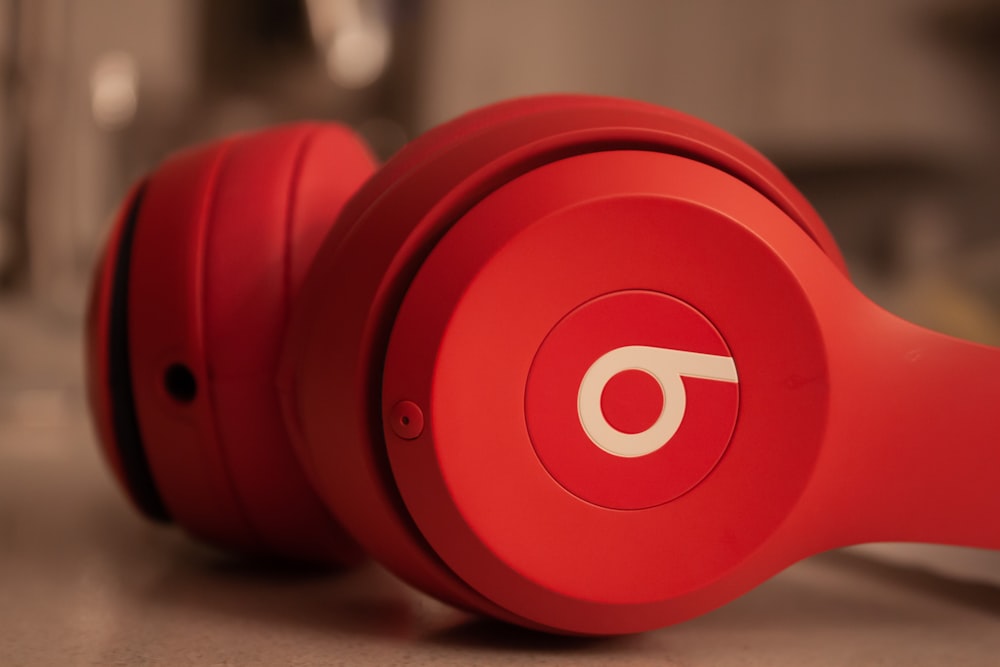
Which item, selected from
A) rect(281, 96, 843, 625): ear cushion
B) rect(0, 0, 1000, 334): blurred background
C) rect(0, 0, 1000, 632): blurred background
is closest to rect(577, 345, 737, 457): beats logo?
rect(281, 96, 843, 625): ear cushion

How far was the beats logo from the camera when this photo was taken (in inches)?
22.0

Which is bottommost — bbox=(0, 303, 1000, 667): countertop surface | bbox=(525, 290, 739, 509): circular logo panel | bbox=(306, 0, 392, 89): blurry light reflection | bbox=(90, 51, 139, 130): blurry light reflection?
bbox=(0, 303, 1000, 667): countertop surface

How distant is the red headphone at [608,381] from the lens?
0.55 meters

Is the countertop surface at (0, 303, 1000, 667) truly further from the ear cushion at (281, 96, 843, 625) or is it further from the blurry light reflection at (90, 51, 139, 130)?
the blurry light reflection at (90, 51, 139, 130)

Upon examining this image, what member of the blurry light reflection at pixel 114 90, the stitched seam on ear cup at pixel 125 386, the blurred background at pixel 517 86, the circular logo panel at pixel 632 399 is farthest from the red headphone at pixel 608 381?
the blurry light reflection at pixel 114 90

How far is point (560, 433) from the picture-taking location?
0.56 metres

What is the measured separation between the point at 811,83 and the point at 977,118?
0.53 meters

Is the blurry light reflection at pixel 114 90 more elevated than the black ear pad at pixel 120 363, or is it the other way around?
the blurry light reflection at pixel 114 90

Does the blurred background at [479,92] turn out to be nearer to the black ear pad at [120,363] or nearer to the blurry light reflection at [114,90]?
the blurry light reflection at [114,90]

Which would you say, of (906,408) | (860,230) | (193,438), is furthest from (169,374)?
(860,230)

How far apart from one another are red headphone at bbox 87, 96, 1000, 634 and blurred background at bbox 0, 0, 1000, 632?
1673mm

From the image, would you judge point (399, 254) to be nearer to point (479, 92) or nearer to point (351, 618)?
point (351, 618)

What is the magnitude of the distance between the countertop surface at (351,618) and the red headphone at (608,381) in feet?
0.14

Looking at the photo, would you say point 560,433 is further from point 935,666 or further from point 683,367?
point 935,666
